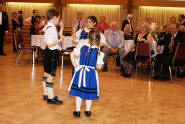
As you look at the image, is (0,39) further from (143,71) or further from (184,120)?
(184,120)

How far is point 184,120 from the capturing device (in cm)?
402

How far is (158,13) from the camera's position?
45.6ft

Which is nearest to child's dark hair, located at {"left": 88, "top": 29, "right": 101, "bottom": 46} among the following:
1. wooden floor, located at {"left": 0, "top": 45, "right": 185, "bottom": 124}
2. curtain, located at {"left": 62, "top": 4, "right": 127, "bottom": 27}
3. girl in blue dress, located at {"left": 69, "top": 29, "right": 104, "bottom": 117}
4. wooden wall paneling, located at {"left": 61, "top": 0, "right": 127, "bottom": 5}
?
girl in blue dress, located at {"left": 69, "top": 29, "right": 104, "bottom": 117}

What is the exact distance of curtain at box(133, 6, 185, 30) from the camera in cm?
1373

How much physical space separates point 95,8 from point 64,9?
1627mm

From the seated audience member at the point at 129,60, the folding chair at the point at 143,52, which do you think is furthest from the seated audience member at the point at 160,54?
the seated audience member at the point at 129,60

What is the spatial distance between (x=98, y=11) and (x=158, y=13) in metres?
2.97

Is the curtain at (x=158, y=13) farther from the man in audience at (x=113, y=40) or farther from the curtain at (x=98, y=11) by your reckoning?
the man in audience at (x=113, y=40)

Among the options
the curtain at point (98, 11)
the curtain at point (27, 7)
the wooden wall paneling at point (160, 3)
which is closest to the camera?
the wooden wall paneling at point (160, 3)

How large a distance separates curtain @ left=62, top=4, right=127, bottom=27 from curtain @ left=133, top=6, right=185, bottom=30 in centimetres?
65

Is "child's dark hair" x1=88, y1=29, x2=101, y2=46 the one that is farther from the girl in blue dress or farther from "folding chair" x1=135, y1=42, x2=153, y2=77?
"folding chair" x1=135, y1=42, x2=153, y2=77

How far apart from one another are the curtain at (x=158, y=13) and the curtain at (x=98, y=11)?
65cm

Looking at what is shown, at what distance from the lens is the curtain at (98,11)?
566 inches

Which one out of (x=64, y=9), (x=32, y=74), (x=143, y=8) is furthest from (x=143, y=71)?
(x=64, y=9)
